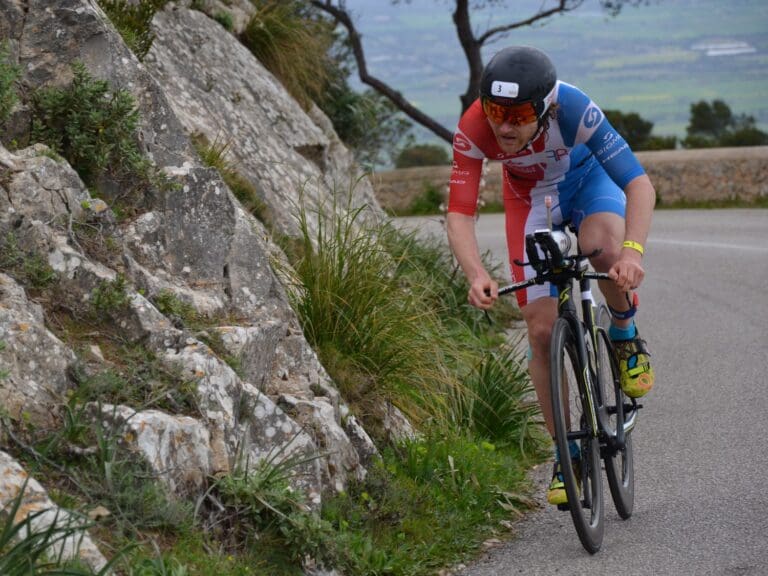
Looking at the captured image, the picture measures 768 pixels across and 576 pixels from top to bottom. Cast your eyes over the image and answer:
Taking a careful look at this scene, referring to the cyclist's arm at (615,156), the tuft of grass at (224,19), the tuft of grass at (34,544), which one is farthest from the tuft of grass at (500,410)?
the tuft of grass at (224,19)

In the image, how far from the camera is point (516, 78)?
18.0ft

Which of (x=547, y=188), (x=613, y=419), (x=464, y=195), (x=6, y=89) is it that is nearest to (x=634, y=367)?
(x=613, y=419)

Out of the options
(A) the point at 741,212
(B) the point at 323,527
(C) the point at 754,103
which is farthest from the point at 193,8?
(C) the point at 754,103

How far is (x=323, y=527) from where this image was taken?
5.03 metres

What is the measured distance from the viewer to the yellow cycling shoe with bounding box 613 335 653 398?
6.29 metres

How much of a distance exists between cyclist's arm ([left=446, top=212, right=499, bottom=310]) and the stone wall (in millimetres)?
16853

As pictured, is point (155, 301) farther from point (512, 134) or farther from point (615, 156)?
point (615, 156)

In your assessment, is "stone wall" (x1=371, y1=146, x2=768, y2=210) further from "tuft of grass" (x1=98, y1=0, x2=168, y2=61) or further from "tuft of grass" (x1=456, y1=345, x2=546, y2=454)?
"tuft of grass" (x1=456, y1=345, x2=546, y2=454)

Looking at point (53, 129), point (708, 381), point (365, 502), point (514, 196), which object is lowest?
point (708, 381)

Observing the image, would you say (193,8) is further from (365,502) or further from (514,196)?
(365,502)

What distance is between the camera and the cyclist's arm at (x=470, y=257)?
5.32 meters

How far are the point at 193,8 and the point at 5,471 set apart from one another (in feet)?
27.5

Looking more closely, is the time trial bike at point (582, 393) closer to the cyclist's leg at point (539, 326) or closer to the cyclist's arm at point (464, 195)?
the cyclist's leg at point (539, 326)

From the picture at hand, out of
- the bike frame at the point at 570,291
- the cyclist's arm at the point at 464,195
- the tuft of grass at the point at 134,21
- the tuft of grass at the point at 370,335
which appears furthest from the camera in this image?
the tuft of grass at the point at 134,21
